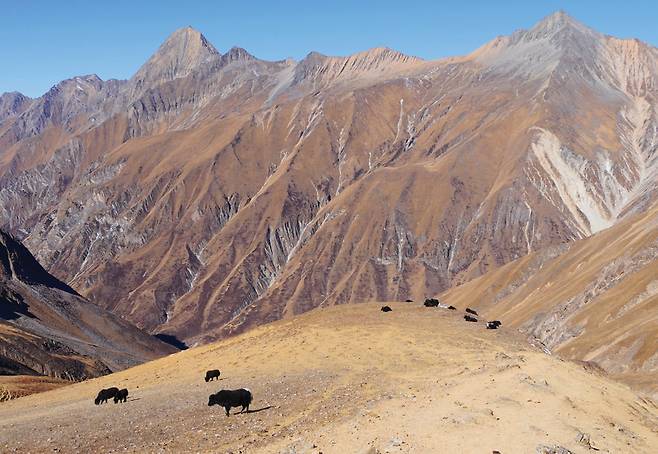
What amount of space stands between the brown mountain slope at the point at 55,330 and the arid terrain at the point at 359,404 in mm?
57312

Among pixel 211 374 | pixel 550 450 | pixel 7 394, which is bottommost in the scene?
pixel 550 450

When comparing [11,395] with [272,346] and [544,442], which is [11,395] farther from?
[544,442]

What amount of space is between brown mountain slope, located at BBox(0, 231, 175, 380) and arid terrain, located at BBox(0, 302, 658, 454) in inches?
2256

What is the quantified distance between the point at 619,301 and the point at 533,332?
16969 millimetres

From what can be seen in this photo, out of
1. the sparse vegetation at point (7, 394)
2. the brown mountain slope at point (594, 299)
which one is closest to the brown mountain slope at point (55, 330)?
the sparse vegetation at point (7, 394)

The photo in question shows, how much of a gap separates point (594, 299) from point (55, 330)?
9443 centimetres

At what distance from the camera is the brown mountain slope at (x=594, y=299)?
253 ft

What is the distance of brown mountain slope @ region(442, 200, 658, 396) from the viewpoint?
77062mm

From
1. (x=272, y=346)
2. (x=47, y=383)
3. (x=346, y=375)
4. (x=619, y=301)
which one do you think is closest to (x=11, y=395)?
(x=47, y=383)

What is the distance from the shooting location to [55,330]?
5354 inches

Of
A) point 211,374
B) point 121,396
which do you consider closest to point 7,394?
point 121,396

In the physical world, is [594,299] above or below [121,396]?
below

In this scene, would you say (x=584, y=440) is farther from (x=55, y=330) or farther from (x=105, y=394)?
(x=55, y=330)

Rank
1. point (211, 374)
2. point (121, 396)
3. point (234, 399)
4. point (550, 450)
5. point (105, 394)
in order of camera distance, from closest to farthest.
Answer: point (550, 450), point (234, 399), point (121, 396), point (105, 394), point (211, 374)
